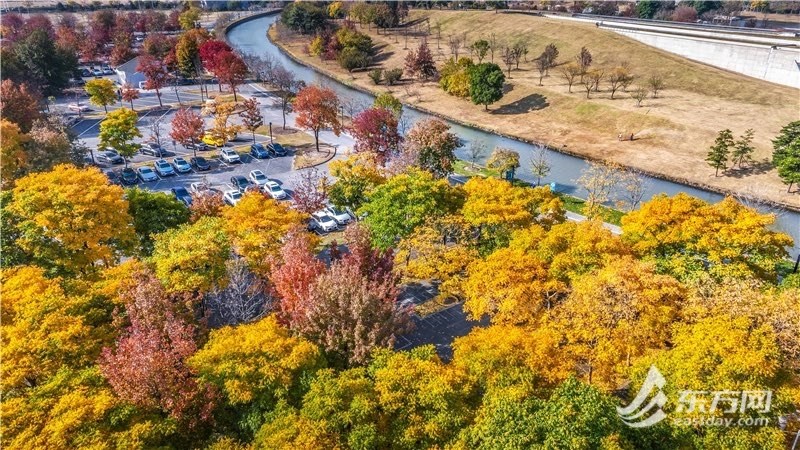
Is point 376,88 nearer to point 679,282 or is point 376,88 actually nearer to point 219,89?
point 219,89

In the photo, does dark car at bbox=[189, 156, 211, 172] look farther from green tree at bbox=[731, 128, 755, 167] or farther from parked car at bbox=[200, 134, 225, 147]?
green tree at bbox=[731, 128, 755, 167]

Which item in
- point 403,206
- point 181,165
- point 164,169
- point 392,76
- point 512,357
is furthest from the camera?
point 392,76

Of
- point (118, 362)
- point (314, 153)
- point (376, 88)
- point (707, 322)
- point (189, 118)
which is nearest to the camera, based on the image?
point (118, 362)

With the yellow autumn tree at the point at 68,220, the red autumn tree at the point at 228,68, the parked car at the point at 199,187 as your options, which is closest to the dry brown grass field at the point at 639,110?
the red autumn tree at the point at 228,68

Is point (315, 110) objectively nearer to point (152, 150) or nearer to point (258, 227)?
point (152, 150)

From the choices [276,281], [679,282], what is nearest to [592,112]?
[679,282]

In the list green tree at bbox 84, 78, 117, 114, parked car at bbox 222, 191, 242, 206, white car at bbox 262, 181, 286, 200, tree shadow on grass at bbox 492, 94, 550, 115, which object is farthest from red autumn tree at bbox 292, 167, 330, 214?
tree shadow on grass at bbox 492, 94, 550, 115

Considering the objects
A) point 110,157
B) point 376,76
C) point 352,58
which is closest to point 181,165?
point 110,157

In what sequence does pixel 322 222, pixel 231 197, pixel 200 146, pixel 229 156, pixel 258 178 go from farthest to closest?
pixel 200 146 → pixel 229 156 → pixel 258 178 → pixel 231 197 → pixel 322 222
